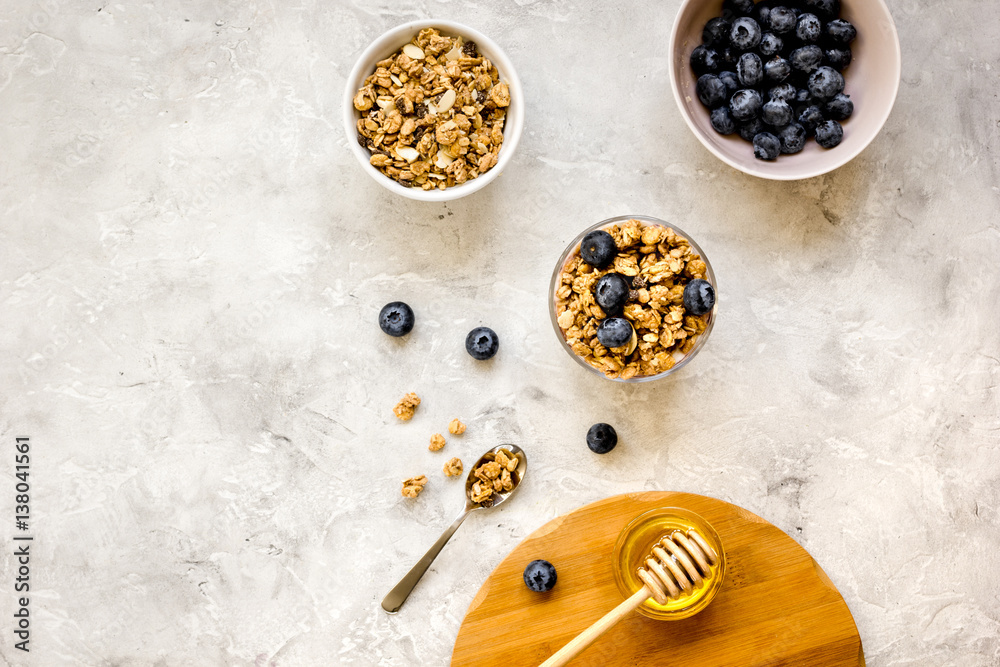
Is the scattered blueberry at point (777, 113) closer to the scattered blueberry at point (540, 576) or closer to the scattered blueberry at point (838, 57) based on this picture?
the scattered blueberry at point (838, 57)

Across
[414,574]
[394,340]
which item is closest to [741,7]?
[394,340]

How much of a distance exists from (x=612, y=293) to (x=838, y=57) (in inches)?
27.6

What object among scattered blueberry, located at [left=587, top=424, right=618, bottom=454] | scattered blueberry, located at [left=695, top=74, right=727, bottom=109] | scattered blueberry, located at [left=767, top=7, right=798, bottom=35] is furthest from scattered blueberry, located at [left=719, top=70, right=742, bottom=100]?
scattered blueberry, located at [left=587, top=424, right=618, bottom=454]

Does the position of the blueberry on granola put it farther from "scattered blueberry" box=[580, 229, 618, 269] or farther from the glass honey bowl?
the glass honey bowl

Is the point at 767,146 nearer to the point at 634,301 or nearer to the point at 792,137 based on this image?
the point at 792,137

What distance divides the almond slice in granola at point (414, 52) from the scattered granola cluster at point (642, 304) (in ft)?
1.76

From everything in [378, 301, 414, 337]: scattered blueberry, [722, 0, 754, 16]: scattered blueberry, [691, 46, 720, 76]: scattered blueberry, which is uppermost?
[722, 0, 754, 16]: scattered blueberry

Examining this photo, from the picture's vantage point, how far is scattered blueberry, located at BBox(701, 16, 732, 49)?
1385 mm

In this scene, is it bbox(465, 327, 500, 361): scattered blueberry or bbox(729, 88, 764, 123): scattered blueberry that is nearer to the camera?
bbox(729, 88, 764, 123): scattered blueberry

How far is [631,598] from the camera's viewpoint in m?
1.32

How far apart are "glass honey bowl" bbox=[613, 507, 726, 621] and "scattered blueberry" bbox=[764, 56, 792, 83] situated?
0.89 metres

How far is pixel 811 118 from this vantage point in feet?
4.55

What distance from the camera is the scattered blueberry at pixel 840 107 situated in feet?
4.54

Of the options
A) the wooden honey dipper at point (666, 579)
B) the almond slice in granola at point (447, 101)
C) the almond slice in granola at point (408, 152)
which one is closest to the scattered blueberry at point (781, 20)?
the almond slice in granola at point (447, 101)
